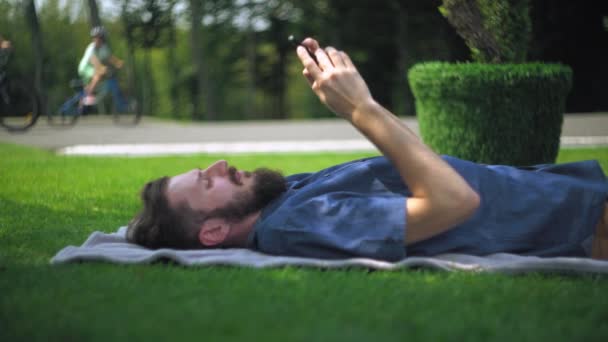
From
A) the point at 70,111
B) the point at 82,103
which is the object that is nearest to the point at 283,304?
the point at 82,103

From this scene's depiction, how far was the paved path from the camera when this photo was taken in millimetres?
10961

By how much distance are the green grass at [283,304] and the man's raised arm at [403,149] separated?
1.00 feet

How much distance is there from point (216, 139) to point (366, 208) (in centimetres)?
1039

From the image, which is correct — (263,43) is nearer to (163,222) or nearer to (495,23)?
(495,23)

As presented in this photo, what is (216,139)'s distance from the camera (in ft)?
43.2

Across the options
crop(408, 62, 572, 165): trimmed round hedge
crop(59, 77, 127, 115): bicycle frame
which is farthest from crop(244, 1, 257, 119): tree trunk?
crop(408, 62, 572, 165): trimmed round hedge

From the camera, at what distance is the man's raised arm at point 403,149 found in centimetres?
278

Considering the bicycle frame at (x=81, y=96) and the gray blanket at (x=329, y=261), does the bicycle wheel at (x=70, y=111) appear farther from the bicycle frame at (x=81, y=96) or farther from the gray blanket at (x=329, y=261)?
the gray blanket at (x=329, y=261)

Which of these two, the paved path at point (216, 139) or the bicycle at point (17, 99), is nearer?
the paved path at point (216, 139)

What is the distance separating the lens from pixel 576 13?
1862 cm

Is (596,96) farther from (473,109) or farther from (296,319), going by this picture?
(296,319)

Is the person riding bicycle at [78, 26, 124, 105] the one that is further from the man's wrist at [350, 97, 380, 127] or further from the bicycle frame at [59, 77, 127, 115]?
the man's wrist at [350, 97, 380, 127]

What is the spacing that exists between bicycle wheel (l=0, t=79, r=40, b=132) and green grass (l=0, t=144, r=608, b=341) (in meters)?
9.38

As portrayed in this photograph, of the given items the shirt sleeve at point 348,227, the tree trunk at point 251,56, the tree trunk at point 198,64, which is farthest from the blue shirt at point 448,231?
the tree trunk at point 251,56
